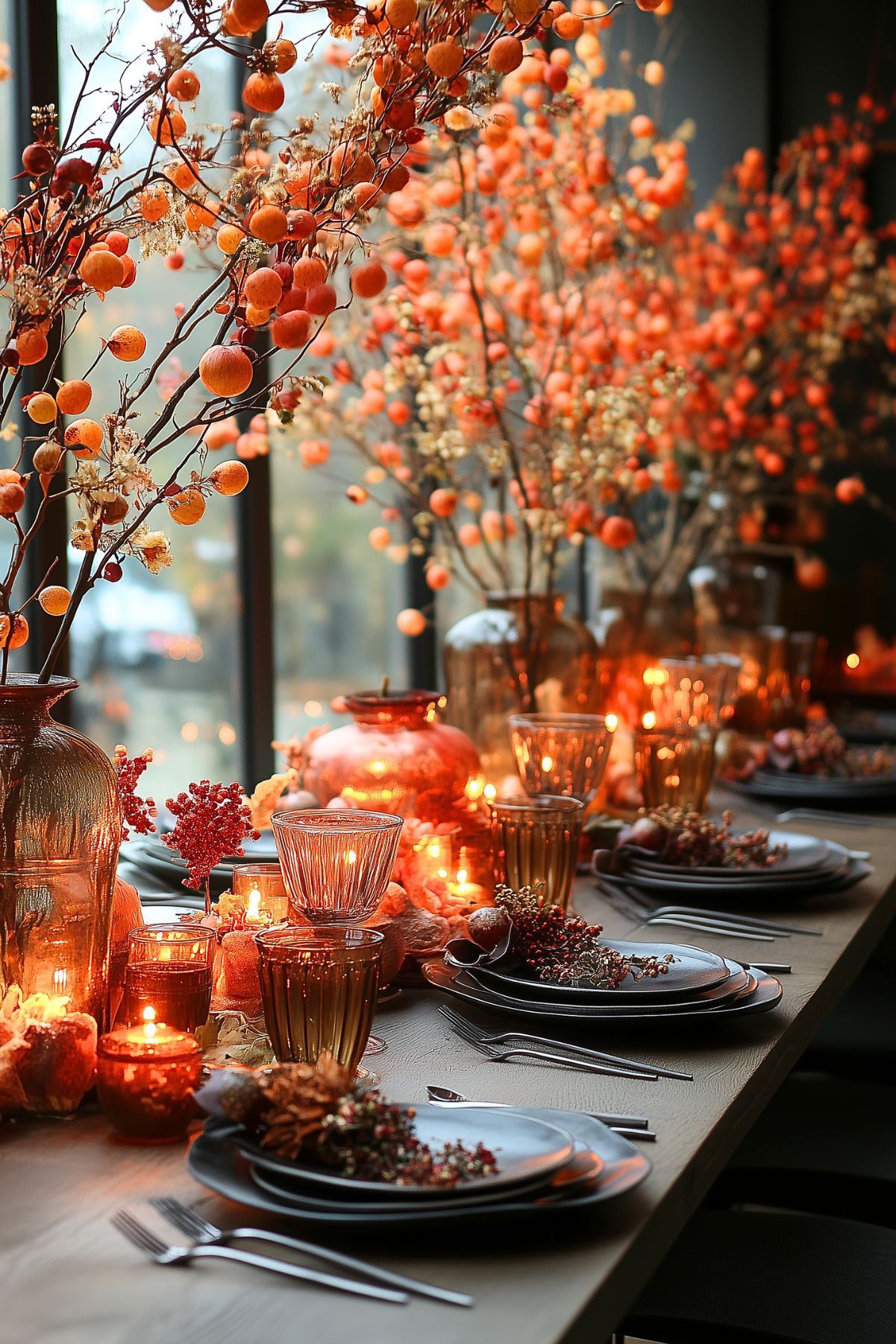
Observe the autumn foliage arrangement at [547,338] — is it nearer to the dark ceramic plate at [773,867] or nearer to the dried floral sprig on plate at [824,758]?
the dried floral sprig on plate at [824,758]

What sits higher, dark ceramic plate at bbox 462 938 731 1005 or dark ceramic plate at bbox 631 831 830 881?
dark ceramic plate at bbox 631 831 830 881

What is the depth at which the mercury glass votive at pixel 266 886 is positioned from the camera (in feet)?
Result: 4.09

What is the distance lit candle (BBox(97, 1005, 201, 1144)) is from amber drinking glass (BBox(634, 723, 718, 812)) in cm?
112

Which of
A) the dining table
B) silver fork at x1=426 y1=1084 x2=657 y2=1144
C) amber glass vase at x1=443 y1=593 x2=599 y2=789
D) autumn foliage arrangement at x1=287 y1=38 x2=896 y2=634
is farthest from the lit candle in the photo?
amber glass vase at x1=443 y1=593 x2=599 y2=789

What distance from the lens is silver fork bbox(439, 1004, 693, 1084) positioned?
1080 millimetres

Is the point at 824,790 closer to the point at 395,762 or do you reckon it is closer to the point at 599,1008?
the point at 395,762

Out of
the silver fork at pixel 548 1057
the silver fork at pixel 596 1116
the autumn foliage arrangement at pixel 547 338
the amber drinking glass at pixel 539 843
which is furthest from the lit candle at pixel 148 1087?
the autumn foliage arrangement at pixel 547 338

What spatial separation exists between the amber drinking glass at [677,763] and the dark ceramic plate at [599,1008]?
73 centimetres

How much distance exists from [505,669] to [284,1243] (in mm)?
1304

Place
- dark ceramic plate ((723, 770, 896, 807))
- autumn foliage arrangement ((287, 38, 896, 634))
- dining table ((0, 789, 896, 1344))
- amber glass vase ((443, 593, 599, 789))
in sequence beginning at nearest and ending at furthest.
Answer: dining table ((0, 789, 896, 1344)) → autumn foliage arrangement ((287, 38, 896, 634)) → amber glass vase ((443, 593, 599, 789)) → dark ceramic plate ((723, 770, 896, 807))

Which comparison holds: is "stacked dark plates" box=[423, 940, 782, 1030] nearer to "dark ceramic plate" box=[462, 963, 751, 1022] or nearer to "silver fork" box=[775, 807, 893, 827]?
"dark ceramic plate" box=[462, 963, 751, 1022]

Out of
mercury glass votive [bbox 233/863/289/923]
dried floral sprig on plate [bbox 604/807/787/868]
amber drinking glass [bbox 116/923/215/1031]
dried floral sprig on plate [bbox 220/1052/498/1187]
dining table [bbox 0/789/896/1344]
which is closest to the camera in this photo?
dining table [bbox 0/789/896/1344]

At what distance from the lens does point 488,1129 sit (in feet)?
2.93

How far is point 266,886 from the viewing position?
1.27 m
